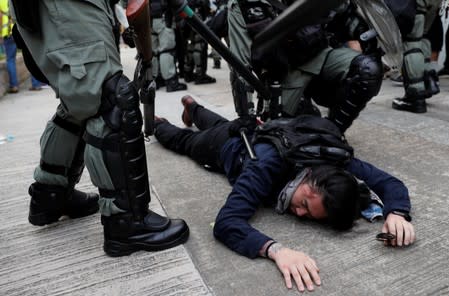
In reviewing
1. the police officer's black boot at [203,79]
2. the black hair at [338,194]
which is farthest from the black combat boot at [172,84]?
the black hair at [338,194]

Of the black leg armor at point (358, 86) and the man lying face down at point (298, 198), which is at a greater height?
the black leg armor at point (358, 86)

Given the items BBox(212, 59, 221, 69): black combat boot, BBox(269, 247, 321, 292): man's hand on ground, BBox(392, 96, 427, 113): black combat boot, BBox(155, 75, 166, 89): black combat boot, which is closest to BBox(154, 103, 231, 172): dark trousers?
BBox(269, 247, 321, 292): man's hand on ground

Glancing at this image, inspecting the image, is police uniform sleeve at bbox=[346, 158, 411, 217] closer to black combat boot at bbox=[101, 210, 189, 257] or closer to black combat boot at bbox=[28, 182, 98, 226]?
black combat boot at bbox=[101, 210, 189, 257]

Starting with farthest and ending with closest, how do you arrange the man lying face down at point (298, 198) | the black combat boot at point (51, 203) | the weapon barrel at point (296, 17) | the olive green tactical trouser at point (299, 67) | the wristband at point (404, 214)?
the olive green tactical trouser at point (299, 67)
the black combat boot at point (51, 203)
the wristband at point (404, 214)
the man lying face down at point (298, 198)
the weapon barrel at point (296, 17)

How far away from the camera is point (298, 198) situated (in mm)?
1743

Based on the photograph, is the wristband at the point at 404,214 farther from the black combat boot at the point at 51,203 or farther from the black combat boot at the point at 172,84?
the black combat boot at the point at 172,84

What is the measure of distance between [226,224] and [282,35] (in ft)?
2.58

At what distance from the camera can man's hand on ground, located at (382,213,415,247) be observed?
1.60m

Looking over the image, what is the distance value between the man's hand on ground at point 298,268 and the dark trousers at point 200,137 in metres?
0.94

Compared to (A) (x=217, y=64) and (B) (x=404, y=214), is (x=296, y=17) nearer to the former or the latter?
(B) (x=404, y=214)

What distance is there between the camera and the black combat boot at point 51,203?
1825 millimetres

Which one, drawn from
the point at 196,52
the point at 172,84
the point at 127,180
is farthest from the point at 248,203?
the point at 196,52

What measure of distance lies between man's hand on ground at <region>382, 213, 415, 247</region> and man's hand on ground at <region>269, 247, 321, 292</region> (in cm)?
37

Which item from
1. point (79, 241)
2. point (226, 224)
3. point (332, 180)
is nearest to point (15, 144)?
point (79, 241)
